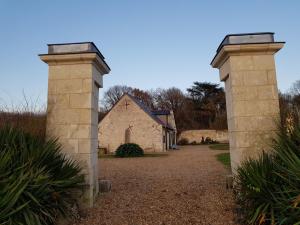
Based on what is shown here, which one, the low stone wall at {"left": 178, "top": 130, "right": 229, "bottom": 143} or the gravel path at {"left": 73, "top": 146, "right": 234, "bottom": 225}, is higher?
the low stone wall at {"left": 178, "top": 130, "right": 229, "bottom": 143}

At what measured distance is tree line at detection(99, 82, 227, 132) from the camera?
4409 centimetres

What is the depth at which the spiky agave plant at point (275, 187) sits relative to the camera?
271 centimetres

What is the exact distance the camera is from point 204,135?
120 feet

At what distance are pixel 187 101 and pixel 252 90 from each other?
41594 millimetres

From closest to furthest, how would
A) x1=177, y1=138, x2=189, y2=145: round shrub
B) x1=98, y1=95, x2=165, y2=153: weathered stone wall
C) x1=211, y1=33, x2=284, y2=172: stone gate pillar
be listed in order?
x1=211, y1=33, x2=284, y2=172: stone gate pillar < x1=98, y1=95, x2=165, y2=153: weathered stone wall < x1=177, y1=138, x2=189, y2=145: round shrub

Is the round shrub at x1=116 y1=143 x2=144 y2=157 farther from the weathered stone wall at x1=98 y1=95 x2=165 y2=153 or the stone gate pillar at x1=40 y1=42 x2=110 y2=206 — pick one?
the stone gate pillar at x1=40 y1=42 x2=110 y2=206

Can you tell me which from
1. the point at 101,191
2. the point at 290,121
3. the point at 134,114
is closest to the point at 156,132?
the point at 134,114

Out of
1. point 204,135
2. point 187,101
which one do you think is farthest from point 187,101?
point 204,135

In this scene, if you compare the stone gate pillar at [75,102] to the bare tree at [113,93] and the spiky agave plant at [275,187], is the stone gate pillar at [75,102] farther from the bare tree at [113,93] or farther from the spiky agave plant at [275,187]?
the bare tree at [113,93]

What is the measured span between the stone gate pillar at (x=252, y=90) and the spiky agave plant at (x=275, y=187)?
0.58m

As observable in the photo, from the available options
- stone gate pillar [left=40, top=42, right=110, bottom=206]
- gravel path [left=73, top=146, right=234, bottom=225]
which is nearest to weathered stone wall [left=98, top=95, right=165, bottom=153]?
gravel path [left=73, top=146, right=234, bottom=225]

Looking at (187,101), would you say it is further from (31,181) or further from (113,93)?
(31,181)

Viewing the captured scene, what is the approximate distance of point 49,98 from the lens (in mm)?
4695

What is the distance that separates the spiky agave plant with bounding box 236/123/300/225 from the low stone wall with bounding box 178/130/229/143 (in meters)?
33.1
